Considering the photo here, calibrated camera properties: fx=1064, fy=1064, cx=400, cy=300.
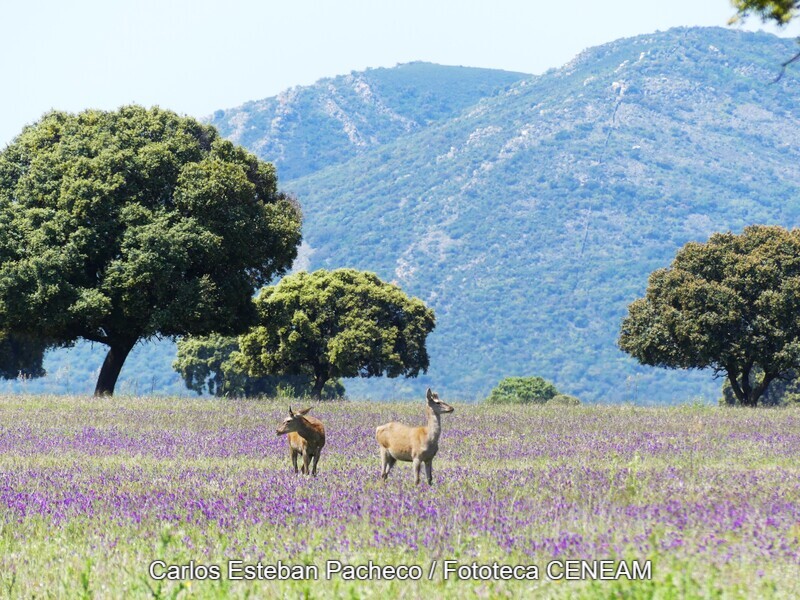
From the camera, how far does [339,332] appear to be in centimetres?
6103

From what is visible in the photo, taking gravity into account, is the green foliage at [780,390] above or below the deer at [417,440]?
below

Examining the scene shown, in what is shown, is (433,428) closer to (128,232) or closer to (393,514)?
(393,514)

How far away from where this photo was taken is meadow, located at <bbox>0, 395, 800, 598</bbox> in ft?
A: 26.8

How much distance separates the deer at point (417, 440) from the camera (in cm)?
1405

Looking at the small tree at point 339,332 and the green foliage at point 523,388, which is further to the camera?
the green foliage at point 523,388

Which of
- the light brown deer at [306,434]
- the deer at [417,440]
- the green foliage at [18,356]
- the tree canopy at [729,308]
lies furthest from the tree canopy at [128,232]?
the green foliage at [18,356]

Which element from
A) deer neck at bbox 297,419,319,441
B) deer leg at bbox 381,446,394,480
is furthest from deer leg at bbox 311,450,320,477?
deer leg at bbox 381,446,394,480

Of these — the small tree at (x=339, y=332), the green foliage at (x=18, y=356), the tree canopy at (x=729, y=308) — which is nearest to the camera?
the tree canopy at (x=729, y=308)

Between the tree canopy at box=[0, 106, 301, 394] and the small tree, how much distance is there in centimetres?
1790

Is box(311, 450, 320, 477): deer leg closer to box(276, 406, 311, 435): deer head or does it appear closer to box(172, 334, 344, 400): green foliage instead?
box(276, 406, 311, 435): deer head

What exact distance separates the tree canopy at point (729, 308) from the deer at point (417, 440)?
112 ft

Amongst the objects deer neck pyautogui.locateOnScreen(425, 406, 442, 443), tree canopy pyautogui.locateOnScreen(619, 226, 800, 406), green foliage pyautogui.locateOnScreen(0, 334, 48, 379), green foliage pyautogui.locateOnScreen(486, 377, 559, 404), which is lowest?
Answer: green foliage pyautogui.locateOnScreen(486, 377, 559, 404)

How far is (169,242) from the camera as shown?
37281mm

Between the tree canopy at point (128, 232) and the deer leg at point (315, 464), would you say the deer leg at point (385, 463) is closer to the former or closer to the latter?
the deer leg at point (315, 464)
